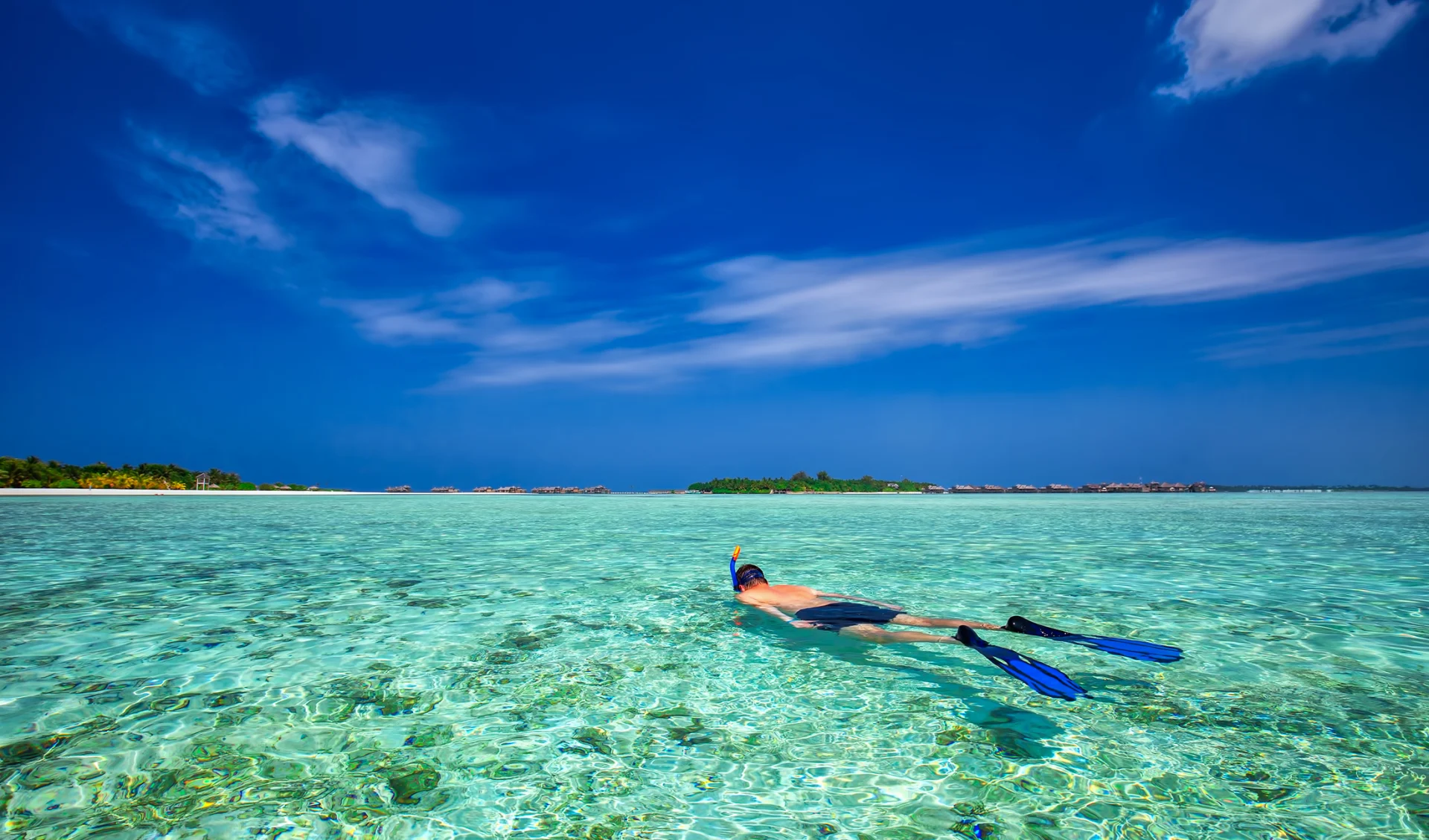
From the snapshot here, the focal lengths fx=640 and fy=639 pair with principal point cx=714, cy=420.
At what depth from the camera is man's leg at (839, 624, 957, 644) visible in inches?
244

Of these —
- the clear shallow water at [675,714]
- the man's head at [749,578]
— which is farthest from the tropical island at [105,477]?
the man's head at [749,578]

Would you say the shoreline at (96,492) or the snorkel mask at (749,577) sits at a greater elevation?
the shoreline at (96,492)

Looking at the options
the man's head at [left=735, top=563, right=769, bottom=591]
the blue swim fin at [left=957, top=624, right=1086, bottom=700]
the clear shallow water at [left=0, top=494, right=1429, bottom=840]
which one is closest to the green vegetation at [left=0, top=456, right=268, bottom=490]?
the clear shallow water at [left=0, top=494, right=1429, bottom=840]

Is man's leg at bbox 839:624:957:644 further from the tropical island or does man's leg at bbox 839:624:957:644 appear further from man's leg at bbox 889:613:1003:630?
the tropical island

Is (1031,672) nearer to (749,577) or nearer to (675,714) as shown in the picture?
(675,714)

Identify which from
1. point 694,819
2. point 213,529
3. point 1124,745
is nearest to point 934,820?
point 694,819

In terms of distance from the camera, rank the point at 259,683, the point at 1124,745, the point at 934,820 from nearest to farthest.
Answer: the point at 934,820
the point at 1124,745
the point at 259,683

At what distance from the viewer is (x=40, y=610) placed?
8.96 m

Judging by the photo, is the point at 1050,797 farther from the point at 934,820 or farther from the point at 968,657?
the point at 968,657

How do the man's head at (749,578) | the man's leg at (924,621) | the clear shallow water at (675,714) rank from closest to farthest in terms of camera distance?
the clear shallow water at (675,714), the man's leg at (924,621), the man's head at (749,578)

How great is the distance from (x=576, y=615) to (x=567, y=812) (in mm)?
5449

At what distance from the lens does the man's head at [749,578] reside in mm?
9586

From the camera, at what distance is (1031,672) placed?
5.49m

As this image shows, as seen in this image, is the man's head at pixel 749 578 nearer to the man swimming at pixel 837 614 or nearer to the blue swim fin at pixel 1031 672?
the man swimming at pixel 837 614
